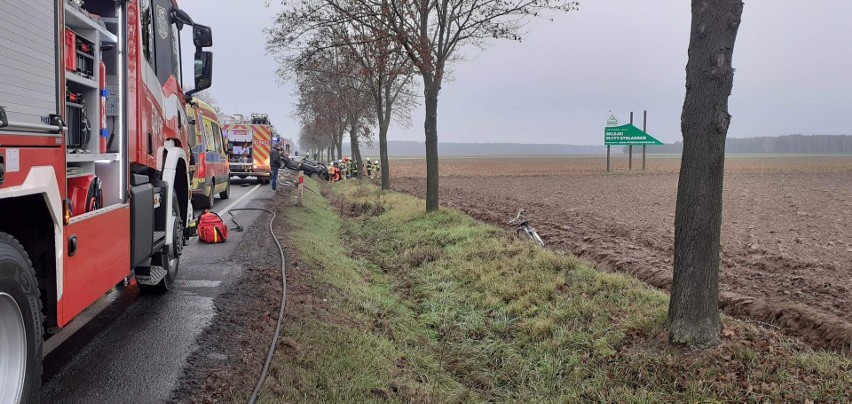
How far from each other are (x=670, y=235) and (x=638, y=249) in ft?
7.78

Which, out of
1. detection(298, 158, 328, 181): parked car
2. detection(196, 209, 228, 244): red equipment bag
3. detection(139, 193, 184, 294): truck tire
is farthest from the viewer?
detection(298, 158, 328, 181): parked car

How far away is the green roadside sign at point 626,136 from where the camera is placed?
1954 inches

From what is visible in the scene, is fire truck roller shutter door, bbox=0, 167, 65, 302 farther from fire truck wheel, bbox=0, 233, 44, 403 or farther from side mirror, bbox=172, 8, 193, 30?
side mirror, bbox=172, 8, 193, 30

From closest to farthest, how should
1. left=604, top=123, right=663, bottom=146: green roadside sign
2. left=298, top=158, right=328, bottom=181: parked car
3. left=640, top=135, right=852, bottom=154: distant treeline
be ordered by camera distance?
left=298, top=158, right=328, bottom=181: parked car < left=604, top=123, right=663, bottom=146: green roadside sign < left=640, top=135, right=852, bottom=154: distant treeline

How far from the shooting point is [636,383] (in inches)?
176

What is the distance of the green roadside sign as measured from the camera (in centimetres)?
4962

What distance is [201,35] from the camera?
22.6 feet

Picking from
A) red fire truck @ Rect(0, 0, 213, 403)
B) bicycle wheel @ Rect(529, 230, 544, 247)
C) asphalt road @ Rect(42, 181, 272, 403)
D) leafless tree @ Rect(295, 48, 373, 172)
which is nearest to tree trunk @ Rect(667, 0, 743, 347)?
asphalt road @ Rect(42, 181, 272, 403)

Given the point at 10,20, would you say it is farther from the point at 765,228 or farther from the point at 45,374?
the point at 765,228

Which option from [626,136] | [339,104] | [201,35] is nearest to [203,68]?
[201,35]

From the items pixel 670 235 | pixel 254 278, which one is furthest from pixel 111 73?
pixel 670 235

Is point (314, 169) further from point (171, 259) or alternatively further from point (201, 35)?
point (171, 259)

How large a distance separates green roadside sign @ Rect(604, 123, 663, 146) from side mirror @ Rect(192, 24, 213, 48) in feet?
152

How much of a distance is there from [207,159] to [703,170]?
13.3 m
